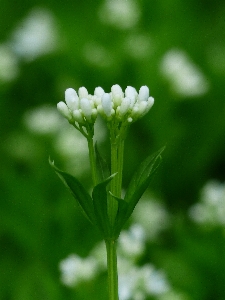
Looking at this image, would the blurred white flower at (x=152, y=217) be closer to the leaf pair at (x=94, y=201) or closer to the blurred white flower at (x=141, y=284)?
the blurred white flower at (x=141, y=284)

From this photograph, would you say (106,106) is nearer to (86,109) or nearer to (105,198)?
(86,109)

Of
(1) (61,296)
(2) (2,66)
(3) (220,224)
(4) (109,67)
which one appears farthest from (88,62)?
(1) (61,296)

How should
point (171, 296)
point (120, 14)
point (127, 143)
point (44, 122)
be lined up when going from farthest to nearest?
point (120, 14), point (127, 143), point (44, 122), point (171, 296)

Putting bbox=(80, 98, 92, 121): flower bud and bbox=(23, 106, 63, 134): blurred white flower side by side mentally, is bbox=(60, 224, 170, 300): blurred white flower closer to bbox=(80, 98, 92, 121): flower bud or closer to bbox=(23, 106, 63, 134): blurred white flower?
bbox=(80, 98, 92, 121): flower bud

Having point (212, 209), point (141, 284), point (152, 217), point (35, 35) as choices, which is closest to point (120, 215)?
point (141, 284)

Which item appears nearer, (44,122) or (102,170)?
(102,170)

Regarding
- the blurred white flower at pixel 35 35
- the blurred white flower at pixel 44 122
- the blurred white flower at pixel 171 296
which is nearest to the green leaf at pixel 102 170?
the blurred white flower at pixel 171 296

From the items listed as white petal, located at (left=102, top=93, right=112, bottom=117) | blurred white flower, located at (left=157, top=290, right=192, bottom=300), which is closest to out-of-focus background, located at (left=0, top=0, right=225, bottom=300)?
blurred white flower, located at (left=157, top=290, right=192, bottom=300)
